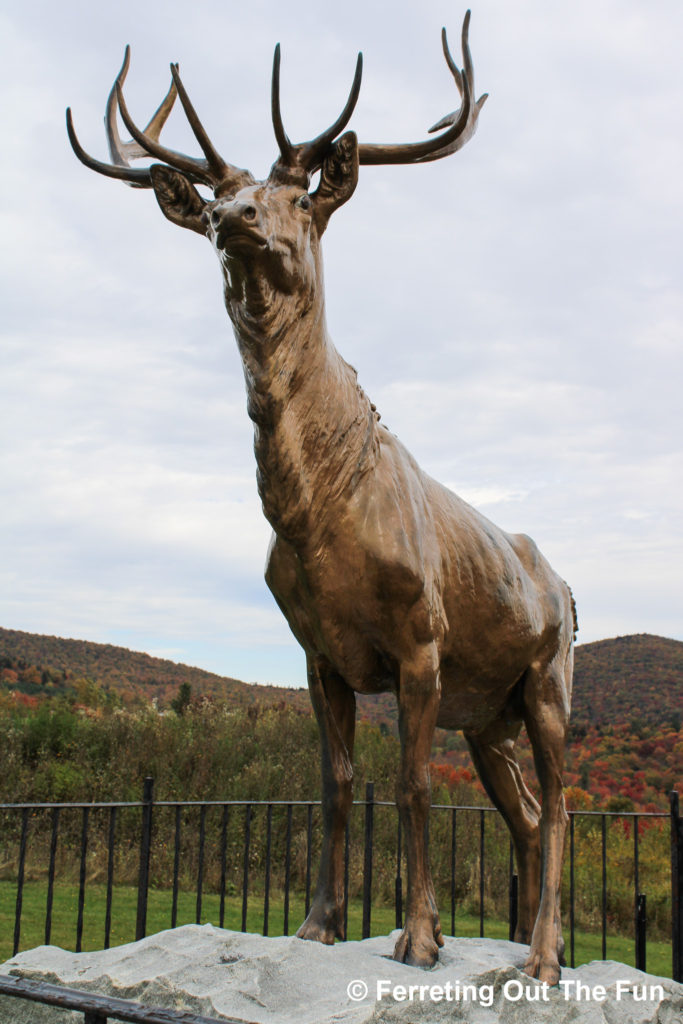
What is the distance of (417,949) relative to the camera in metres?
3.31

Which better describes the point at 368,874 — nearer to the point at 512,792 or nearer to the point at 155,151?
the point at 512,792

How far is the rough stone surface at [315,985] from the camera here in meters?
2.84

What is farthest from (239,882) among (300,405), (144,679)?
(144,679)

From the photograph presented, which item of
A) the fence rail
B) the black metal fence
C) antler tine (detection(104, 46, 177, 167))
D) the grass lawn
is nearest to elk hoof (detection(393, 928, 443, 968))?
the fence rail

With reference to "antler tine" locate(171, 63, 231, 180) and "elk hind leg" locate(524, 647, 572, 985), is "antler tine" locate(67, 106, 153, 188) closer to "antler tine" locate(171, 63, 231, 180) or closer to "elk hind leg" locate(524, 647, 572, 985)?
"antler tine" locate(171, 63, 231, 180)

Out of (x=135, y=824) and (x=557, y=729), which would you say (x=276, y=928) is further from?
(x=557, y=729)

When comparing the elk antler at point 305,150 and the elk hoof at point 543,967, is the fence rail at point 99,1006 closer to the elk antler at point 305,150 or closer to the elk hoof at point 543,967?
the elk hoof at point 543,967

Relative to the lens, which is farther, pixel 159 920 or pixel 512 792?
pixel 159 920

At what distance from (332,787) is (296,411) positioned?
1664mm

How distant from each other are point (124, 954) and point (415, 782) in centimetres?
131

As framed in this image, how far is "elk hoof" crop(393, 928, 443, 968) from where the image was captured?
3271mm

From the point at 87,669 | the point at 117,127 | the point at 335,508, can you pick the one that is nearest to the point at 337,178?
the point at 335,508

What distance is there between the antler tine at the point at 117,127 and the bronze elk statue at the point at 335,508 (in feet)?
1.80

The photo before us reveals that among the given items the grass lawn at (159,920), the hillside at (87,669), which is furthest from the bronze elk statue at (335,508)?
the hillside at (87,669)
